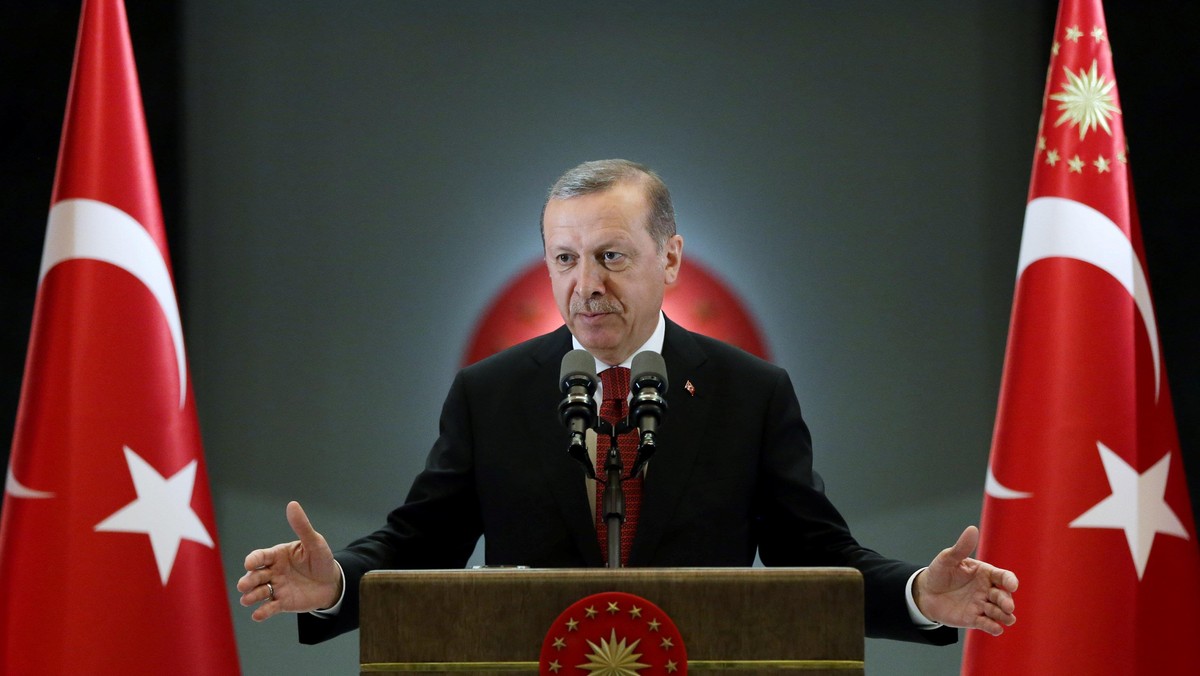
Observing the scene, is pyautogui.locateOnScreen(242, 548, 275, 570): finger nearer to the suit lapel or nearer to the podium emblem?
the podium emblem

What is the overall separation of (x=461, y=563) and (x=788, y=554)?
703mm

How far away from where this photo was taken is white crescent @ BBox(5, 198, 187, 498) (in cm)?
326

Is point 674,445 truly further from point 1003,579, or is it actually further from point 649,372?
point 1003,579

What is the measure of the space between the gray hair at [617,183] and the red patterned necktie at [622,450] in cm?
30

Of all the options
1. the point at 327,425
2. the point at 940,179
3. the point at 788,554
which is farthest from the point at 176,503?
the point at 940,179

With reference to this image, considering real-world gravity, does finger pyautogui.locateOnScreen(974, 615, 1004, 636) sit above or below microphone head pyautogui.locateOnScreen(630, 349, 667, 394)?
below

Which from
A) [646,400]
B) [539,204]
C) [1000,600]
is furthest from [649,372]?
[539,204]

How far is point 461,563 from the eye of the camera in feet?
8.40

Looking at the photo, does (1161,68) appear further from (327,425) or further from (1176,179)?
(327,425)

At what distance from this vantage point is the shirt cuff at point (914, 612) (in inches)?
77.3

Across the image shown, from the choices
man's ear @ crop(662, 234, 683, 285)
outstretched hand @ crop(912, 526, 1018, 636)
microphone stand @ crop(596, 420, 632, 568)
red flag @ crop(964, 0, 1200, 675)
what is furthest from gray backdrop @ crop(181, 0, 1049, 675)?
microphone stand @ crop(596, 420, 632, 568)

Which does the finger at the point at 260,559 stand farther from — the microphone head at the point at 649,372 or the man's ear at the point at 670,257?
the man's ear at the point at 670,257

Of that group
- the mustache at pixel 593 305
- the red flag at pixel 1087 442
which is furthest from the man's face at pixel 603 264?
the red flag at pixel 1087 442

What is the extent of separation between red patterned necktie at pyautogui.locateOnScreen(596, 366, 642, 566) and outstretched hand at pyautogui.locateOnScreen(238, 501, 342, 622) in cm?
55
